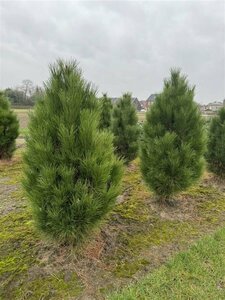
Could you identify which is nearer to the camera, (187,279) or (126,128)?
(187,279)

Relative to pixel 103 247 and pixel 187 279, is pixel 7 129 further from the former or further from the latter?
pixel 187 279

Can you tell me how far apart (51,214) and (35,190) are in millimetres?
316

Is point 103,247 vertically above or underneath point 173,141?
underneath

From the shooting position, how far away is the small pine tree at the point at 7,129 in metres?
8.69

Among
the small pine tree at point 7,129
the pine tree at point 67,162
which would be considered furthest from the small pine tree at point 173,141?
the small pine tree at point 7,129

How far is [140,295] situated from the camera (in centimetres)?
241

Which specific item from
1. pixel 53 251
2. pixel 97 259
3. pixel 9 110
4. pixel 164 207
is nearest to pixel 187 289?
pixel 97 259

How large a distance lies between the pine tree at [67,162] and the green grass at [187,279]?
2.73 ft

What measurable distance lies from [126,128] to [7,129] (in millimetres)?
4341

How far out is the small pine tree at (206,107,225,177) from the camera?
241 inches

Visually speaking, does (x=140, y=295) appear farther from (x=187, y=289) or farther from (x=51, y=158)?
(x=51, y=158)

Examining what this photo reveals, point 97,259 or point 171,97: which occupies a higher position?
point 171,97

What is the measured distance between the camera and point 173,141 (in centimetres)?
439

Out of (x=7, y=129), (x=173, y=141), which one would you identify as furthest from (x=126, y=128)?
(x=7, y=129)
